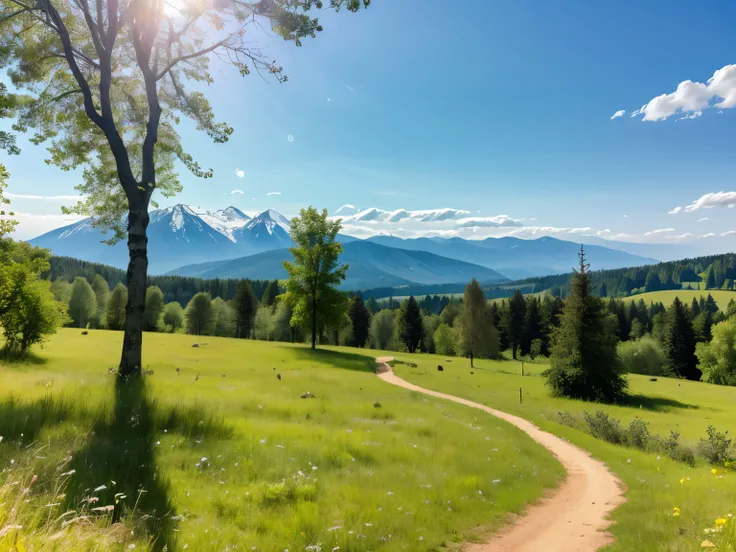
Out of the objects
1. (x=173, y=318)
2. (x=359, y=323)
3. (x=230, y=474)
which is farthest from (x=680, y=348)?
(x=173, y=318)

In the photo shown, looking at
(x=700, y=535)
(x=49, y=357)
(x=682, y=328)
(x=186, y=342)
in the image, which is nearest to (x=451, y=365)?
(x=186, y=342)

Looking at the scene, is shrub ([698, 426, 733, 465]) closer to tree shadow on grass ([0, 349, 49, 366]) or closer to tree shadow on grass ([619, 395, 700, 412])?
tree shadow on grass ([619, 395, 700, 412])

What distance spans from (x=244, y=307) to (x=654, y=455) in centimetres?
9087

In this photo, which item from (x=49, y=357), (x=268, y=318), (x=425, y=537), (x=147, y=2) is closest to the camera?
(x=425, y=537)

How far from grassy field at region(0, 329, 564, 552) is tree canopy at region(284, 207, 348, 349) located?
112 feet

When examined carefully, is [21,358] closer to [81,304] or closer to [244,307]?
[244,307]

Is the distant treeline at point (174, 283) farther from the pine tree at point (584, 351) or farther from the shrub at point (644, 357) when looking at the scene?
the pine tree at point (584, 351)

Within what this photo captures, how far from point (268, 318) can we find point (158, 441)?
317 feet

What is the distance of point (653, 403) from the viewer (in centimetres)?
4150

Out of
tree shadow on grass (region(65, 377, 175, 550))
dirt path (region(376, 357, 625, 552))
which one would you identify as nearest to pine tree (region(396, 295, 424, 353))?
dirt path (region(376, 357, 625, 552))

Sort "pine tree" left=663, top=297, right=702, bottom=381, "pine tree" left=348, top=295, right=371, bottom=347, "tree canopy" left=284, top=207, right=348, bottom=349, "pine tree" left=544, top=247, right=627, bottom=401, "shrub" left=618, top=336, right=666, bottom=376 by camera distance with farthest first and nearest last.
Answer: "pine tree" left=348, top=295, right=371, bottom=347 → "pine tree" left=663, top=297, right=702, bottom=381 → "shrub" left=618, top=336, right=666, bottom=376 → "tree canopy" left=284, top=207, right=348, bottom=349 → "pine tree" left=544, top=247, right=627, bottom=401

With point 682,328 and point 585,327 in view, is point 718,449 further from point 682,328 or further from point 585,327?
point 682,328

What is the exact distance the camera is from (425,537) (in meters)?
7.76

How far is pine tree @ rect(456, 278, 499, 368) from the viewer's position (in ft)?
228
